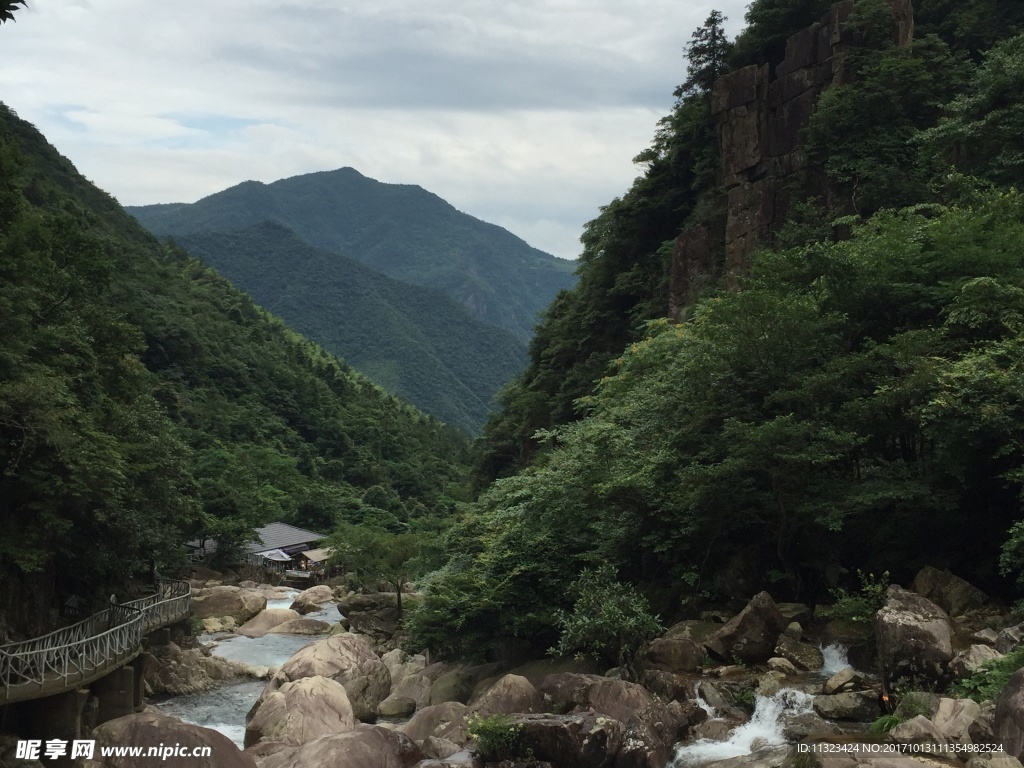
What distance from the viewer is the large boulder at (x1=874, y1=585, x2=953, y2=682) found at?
14312 mm

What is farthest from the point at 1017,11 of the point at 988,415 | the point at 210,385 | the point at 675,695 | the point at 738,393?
the point at 210,385

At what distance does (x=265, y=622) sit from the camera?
40.8m

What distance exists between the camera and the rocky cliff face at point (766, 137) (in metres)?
36.1

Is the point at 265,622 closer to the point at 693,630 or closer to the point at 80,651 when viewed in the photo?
the point at 80,651

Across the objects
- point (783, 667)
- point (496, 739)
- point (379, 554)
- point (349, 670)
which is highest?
point (783, 667)

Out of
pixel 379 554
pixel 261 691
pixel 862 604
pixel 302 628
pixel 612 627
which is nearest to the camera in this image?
pixel 862 604

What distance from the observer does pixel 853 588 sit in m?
19.3

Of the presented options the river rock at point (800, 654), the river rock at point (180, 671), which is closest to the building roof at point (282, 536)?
the river rock at point (180, 671)

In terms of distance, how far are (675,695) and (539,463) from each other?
17.4 meters

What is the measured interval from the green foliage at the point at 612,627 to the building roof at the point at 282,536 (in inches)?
1811

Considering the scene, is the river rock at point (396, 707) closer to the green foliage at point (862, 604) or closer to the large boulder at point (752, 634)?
the large boulder at point (752, 634)

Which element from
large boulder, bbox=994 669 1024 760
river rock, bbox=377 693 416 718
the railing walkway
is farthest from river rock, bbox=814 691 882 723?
the railing walkway

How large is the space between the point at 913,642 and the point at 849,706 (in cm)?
142

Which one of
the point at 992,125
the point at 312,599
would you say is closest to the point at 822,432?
the point at 992,125
